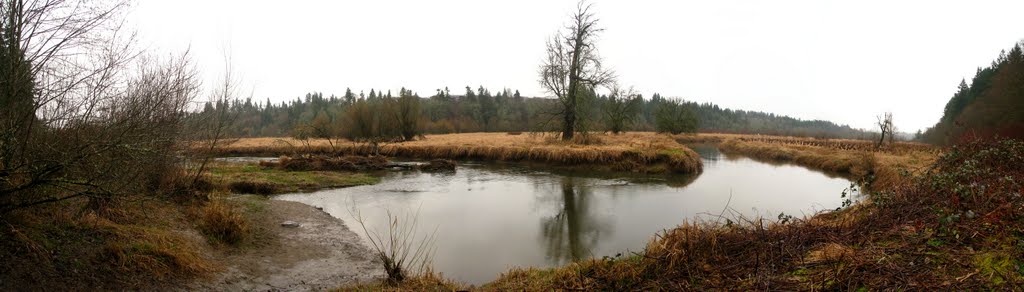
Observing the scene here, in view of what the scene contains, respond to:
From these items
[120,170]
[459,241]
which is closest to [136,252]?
[120,170]

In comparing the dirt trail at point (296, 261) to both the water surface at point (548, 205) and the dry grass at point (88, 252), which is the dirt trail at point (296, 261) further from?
the water surface at point (548, 205)

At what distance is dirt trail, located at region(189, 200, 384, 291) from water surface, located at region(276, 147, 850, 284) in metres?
1.13

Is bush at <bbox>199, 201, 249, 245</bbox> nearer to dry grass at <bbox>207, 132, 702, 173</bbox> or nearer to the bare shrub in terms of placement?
the bare shrub

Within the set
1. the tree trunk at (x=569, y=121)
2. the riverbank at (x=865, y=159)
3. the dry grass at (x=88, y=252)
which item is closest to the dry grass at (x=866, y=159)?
the riverbank at (x=865, y=159)

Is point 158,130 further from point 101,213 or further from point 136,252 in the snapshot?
point 136,252

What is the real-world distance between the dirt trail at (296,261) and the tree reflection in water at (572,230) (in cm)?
313

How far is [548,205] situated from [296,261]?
7.12 metres

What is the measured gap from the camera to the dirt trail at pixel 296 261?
605cm

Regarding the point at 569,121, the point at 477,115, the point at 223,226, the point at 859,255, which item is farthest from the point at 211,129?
the point at 477,115

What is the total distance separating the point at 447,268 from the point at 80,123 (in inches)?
189

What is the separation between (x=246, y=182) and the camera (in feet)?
47.5

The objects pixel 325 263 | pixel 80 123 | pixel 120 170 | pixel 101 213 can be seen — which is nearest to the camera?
pixel 80 123

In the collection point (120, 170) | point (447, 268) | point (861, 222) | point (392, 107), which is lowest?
point (447, 268)

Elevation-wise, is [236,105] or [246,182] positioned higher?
[236,105]
